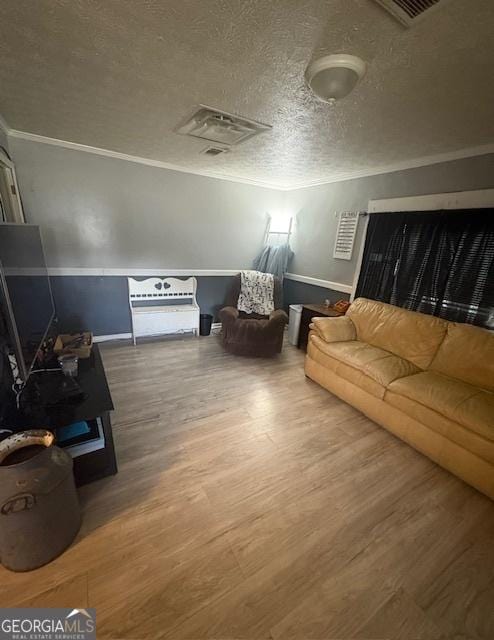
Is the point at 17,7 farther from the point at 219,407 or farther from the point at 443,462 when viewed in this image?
the point at 443,462

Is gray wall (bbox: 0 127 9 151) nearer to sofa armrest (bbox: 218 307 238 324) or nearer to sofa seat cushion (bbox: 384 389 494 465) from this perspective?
sofa armrest (bbox: 218 307 238 324)

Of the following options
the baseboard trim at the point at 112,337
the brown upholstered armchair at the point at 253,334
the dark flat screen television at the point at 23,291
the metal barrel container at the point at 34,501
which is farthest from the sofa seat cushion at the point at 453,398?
the baseboard trim at the point at 112,337

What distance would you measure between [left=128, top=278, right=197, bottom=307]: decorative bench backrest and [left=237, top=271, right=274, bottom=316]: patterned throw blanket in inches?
27.9

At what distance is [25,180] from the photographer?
263 cm

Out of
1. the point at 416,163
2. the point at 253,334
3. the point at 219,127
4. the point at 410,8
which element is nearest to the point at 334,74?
the point at 410,8

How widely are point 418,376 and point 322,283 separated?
187cm

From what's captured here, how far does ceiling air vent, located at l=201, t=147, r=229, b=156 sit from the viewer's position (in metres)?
2.54

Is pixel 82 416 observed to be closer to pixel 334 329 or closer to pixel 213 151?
pixel 334 329

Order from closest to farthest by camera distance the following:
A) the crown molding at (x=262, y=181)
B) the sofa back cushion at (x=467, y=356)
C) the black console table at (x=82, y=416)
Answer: the black console table at (x=82, y=416) < the sofa back cushion at (x=467, y=356) < the crown molding at (x=262, y=181)

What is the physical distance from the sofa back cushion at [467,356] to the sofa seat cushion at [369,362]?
0.24 m

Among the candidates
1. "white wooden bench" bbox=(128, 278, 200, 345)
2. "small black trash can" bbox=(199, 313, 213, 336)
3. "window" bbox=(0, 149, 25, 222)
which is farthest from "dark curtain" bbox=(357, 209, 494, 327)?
"window" bbox=(0, 149, 25, 222)

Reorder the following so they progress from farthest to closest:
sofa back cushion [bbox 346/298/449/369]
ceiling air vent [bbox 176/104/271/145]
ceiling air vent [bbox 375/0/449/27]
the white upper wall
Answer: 1. the white upper wall
2. sofa back cushion [bbox 346/298/449/369]
3. ceiling air vent [bbox 176/104/271/145]
4. ceiling air vent [bbox 375/0/449/27]

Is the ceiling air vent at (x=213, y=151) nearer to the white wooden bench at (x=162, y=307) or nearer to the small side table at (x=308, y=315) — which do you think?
the white wooden bench at (x=162, y=307)

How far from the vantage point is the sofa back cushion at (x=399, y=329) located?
2.33m
